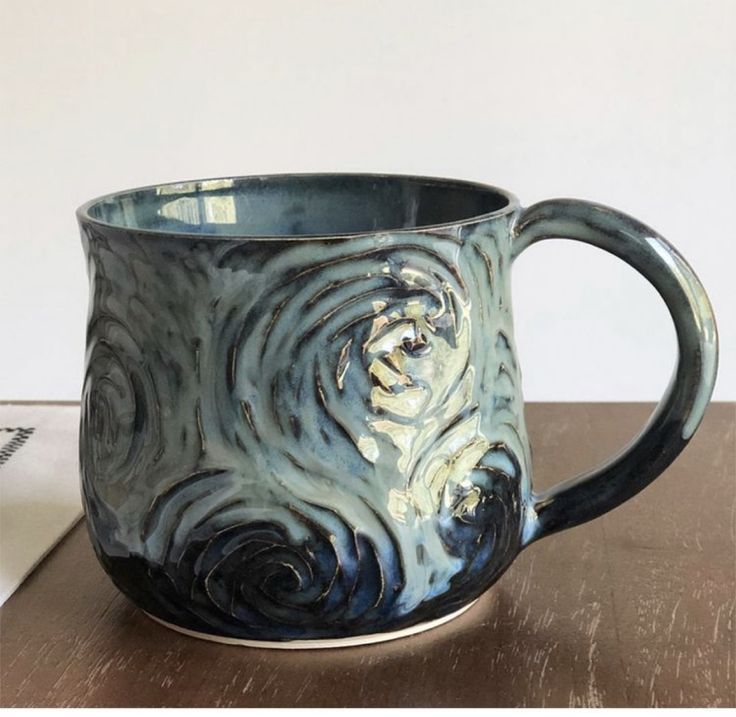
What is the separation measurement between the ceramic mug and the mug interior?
7cm

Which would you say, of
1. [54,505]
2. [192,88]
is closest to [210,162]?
[192,88]

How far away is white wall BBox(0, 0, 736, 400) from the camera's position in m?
1.02

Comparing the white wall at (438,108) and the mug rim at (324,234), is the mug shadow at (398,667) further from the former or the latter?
the white wall at (438,108)

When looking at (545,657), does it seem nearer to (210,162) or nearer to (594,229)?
(594,229)

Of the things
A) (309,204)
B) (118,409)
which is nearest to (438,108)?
(309,204)

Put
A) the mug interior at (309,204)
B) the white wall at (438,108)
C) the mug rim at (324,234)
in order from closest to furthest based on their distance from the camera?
the mug rim at (324,234)
the mug interior at (309,204)
the white wall at (438,108)

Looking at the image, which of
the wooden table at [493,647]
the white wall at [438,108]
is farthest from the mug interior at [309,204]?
the white wall at [438,108]

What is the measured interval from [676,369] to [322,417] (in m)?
0.12

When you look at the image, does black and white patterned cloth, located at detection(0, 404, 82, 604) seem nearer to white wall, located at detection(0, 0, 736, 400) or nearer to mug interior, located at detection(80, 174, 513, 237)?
mug interior, located at detection(80, 174, 513, 237)

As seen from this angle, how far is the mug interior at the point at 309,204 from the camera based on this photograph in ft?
1.55

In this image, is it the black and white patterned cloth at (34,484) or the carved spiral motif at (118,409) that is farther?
the black and white patterned cloth at (34,484)

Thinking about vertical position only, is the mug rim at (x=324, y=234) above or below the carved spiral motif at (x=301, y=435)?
above

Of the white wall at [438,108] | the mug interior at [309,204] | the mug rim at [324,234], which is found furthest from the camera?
the white wall at [438,108]

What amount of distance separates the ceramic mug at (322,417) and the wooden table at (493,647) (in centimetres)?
1
